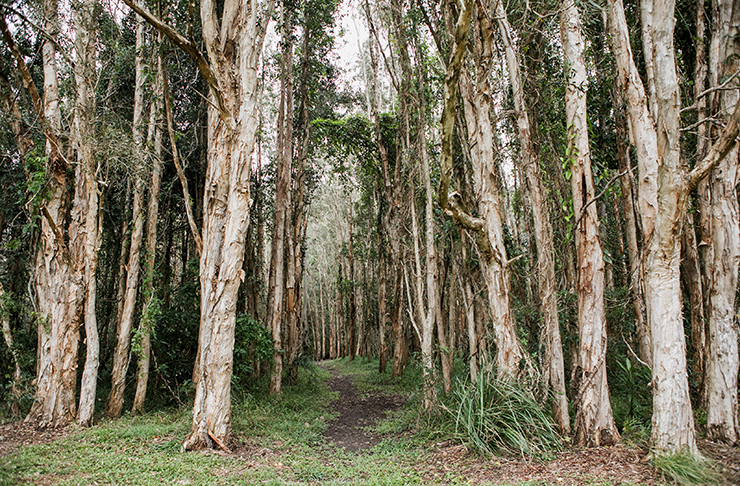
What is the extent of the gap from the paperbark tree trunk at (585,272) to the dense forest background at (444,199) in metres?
0.02

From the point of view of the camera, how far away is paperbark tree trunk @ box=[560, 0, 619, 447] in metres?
4.70

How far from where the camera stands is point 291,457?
17.4 feet

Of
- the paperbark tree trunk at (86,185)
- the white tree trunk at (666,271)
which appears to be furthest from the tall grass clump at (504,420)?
the paperbark tree trunk at (86,185)

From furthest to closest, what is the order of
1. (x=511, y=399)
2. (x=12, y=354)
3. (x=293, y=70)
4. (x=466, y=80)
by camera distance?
(x=293, y=70) < (x=12, y=354) < (x=466, y=80) < (x=511, y=399)

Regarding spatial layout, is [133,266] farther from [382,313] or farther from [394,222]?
[382,313]

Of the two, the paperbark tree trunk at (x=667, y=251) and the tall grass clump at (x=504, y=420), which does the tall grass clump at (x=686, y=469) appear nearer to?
the paperbark tree trunk at (x=667, y=251)

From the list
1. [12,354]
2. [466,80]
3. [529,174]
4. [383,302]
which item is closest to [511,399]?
[529,174]

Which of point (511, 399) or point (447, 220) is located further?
point (447, 220)

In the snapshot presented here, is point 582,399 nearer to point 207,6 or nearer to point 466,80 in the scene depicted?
point 466,80

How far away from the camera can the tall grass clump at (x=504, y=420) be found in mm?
4763

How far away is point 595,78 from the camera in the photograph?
7902 mm

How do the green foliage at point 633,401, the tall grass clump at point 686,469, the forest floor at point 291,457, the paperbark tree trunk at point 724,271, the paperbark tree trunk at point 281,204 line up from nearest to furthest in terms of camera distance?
the tall grass clump at point 686,469
the forest floor at point 291,457
the paperbark tree trunk at point 724,271
the green foliage at point 633,401
the paperbark tree trunk at point 281,204

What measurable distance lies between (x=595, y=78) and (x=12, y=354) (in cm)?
1158

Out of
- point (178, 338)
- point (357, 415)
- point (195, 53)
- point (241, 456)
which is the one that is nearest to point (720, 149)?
point (195, 53)
